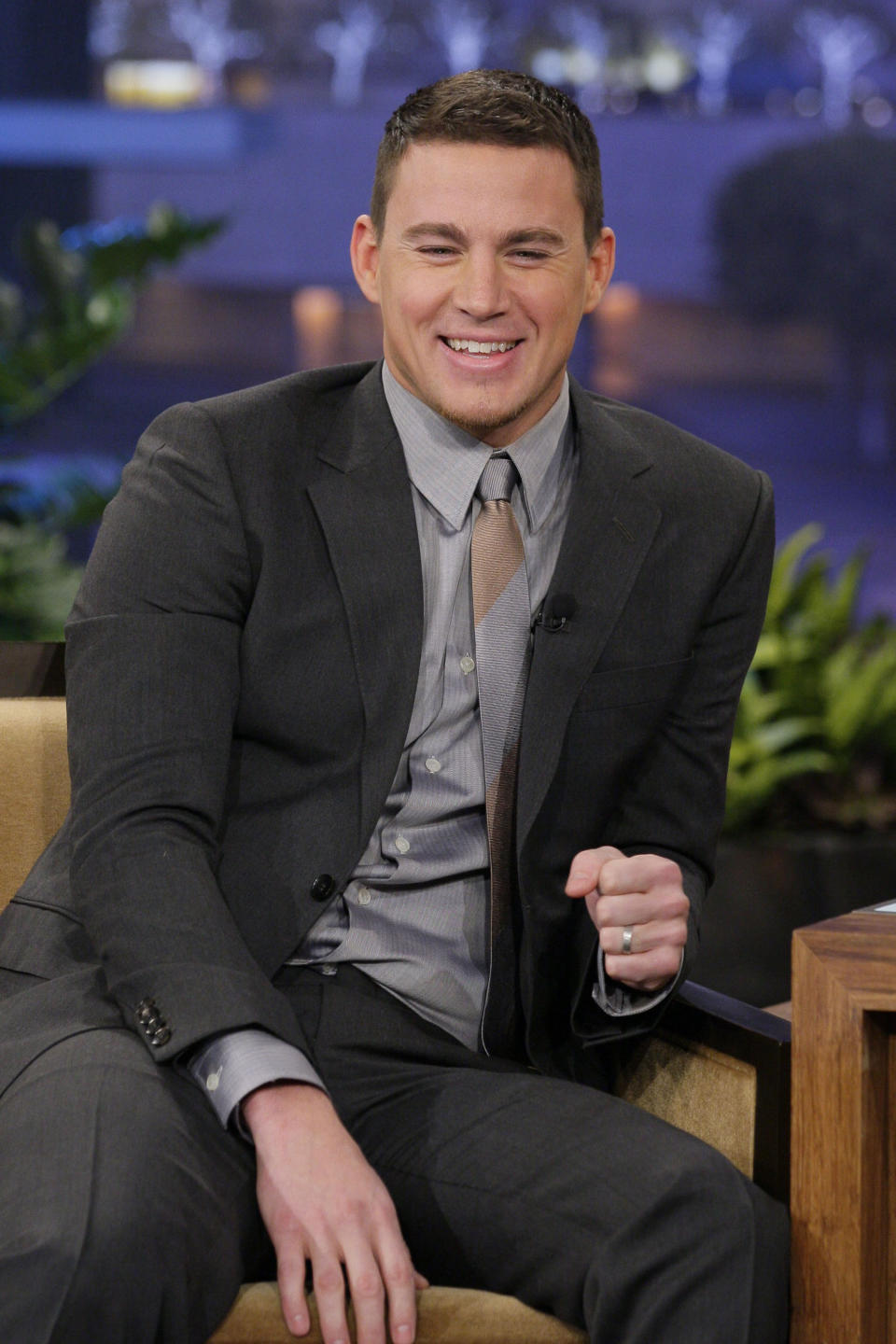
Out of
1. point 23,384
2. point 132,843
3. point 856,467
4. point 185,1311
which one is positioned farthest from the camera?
point 856,467

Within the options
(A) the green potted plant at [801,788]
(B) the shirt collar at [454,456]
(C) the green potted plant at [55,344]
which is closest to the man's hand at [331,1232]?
(B) the shirt collar at [454,456]

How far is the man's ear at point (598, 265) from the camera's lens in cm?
186

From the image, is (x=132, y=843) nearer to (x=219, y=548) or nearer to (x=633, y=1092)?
(x=219, y=548)

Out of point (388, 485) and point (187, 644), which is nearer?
point (187, 644)

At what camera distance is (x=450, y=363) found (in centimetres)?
175

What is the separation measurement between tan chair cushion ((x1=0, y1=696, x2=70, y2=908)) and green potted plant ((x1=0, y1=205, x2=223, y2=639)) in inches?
95.6

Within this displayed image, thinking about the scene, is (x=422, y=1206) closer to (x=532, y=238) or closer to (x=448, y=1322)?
(x=448, y=1322)

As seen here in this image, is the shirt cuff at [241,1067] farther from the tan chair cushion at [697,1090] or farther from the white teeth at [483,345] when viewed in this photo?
the white teeth at [483,345]

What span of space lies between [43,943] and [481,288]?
80cm

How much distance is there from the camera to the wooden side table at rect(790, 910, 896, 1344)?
1.42 meters

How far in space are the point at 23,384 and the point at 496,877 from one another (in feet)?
10.4

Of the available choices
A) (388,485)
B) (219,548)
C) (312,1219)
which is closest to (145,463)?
(219,548)

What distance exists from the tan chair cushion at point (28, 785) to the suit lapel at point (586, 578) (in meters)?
0.58

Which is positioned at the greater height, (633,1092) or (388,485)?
(388,485)
